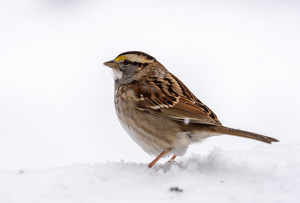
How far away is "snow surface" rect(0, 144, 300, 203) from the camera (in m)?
2.51

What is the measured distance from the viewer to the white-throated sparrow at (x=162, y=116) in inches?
134

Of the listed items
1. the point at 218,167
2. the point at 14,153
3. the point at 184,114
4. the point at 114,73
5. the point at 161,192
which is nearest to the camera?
the point at 161,192

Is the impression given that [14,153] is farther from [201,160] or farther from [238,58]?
[238,58]

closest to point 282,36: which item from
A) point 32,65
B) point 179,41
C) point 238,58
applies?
point 238,58

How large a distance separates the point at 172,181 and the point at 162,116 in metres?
0.85

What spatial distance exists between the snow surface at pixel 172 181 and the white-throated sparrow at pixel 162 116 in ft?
0.66

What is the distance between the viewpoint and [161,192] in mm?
2609

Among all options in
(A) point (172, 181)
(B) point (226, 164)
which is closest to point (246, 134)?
(B) point (226, 164)

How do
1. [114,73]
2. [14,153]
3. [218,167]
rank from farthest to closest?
[14,153] → [114,73] → [218,167]

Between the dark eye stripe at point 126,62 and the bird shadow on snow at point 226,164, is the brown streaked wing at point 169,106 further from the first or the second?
the dark eye stripe at point 126,62

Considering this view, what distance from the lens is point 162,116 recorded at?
139 inches

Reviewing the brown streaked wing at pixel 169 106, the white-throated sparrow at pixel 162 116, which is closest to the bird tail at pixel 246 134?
the white-throated sparrow at pixel 162 116

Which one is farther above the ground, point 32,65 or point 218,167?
point 32,65

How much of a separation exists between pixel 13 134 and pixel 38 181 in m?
4.23
